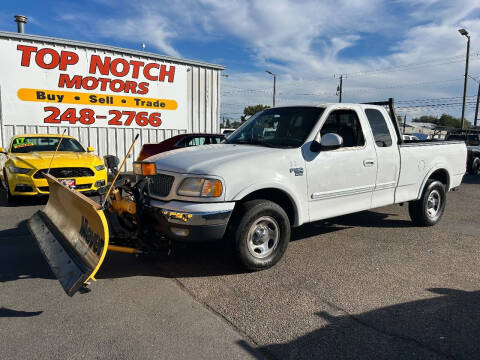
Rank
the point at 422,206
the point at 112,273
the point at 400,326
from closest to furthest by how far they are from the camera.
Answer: the point at 400,326 → the point at 112,273 → the point at 422,206

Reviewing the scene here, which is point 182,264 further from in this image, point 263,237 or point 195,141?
point 195,141

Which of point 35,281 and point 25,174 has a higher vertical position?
point 25,174

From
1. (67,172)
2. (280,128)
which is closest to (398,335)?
(280,128)

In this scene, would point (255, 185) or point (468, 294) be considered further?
point (255, 185)

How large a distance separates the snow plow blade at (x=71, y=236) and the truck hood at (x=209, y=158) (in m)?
0.91

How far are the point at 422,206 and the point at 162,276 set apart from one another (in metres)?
4.35

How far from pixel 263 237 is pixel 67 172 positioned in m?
5.20

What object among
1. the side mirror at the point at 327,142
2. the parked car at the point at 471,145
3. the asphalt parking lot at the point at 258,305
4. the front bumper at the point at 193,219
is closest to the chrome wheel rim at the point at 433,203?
the asphalt parking lot at the point at 258,305

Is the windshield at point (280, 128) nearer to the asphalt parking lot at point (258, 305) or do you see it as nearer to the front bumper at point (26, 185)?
the asphalt parking lot at point (258, 305)

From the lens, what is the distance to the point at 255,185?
12.9ft

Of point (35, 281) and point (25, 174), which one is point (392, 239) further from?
Answer: point (25, 174)

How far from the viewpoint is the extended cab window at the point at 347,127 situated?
5018mm

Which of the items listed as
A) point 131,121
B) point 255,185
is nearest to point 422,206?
point 255,185

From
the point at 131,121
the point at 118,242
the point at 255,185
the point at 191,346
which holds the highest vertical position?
the point at 131,121
